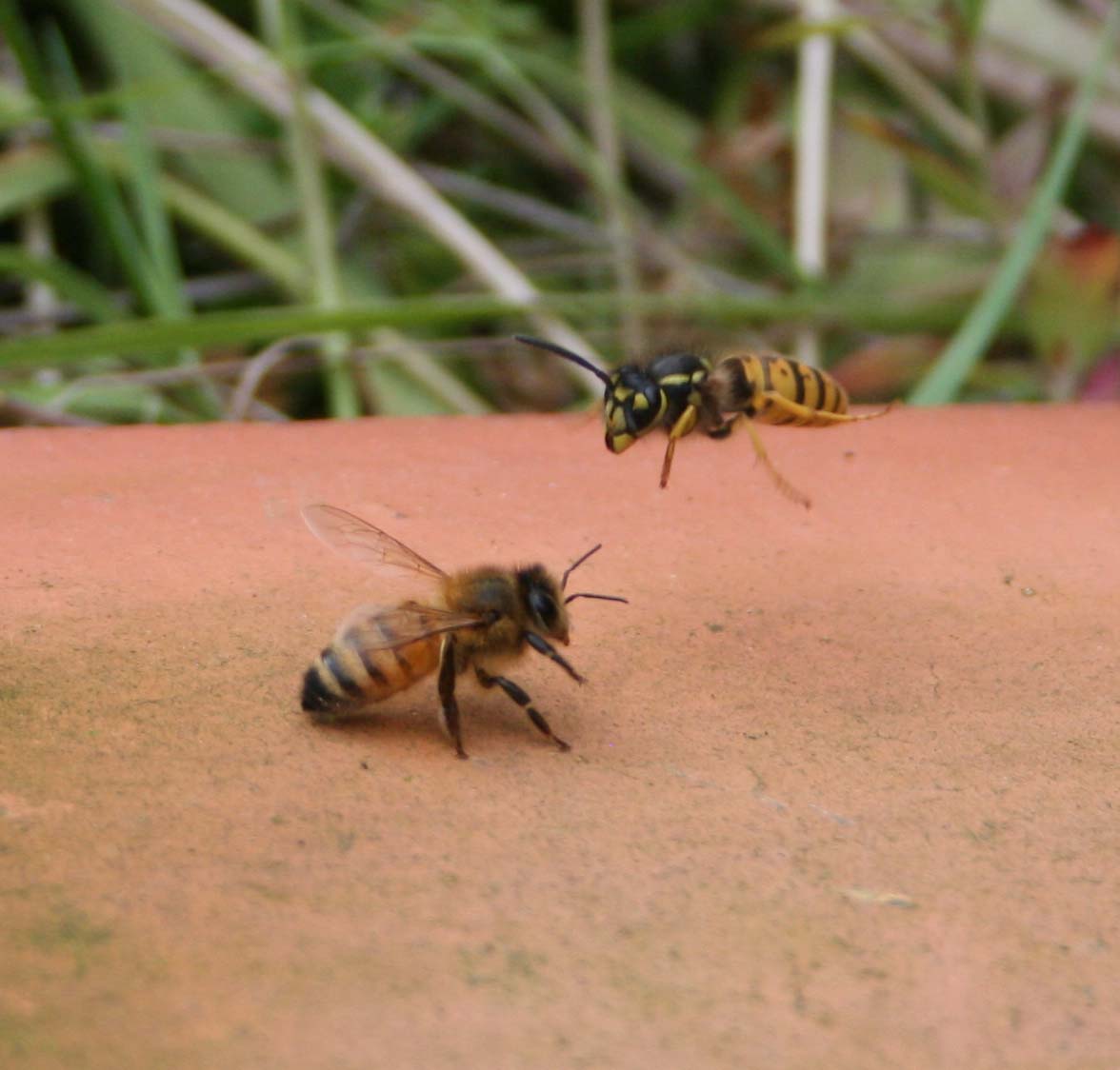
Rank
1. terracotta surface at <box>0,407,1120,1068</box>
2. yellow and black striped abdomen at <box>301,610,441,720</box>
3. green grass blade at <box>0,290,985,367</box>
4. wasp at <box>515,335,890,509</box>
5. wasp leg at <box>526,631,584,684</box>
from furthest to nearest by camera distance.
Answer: green grass blade at <box>0,290,985,367</box>, wasp at <box>515,335,890,509</box>, wasp leg at <box>526,631,584,684</box>, yellow and black striped abdomen at <box>301,610,441,720</box>, terracotta surface at <box>0,407,1120,1068</box>

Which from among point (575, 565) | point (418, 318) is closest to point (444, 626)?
point (575, 565)

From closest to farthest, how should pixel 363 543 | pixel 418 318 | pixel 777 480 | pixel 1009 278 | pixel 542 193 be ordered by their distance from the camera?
pixel 363 543
pixel 777 480
pixel 418 318
pixel 1009 278
pixel 542 193

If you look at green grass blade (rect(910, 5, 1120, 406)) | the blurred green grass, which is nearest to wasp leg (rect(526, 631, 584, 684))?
the blurred green grass

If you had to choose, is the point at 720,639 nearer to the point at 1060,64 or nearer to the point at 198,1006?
the point at 198,1006

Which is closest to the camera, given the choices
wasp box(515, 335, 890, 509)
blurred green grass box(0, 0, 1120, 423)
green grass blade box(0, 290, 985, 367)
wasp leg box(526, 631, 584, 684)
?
wasp leg box(526, 631, 584, 684)

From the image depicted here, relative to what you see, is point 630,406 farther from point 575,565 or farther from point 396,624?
point 396,624

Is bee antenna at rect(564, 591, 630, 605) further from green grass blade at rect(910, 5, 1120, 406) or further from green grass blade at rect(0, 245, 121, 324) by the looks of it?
green grass blade at rect(0, 245, 121, 324)
